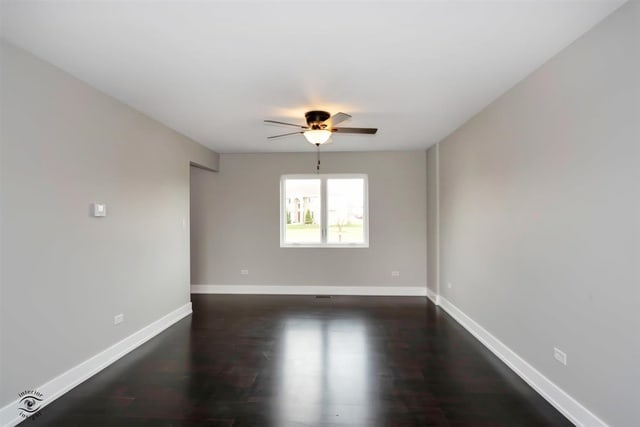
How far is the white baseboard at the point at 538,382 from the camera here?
2.07 metres

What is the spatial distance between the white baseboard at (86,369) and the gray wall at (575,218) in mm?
3857

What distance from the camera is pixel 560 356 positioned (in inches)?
90.0

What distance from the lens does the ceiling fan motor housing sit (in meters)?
3.30

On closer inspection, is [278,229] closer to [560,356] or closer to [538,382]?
[538,382]

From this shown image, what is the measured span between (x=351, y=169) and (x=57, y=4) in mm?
4535

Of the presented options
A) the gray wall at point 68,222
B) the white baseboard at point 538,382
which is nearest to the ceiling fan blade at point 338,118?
the gray wall at point 68,222

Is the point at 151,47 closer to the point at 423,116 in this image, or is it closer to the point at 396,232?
the point at 423,116

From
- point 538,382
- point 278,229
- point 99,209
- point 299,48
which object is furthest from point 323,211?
point 538,382

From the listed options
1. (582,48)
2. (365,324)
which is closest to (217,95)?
(582,48)

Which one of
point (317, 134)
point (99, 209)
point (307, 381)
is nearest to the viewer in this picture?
point (307, 381)

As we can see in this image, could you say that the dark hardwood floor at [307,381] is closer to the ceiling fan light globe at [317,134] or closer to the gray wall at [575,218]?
the gray wall at [575,218]

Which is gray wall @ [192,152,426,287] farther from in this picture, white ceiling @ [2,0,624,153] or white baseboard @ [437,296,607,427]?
white ceiling @ [2,0,624,153]

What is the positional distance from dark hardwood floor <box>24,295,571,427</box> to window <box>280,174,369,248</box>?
6.37 feet

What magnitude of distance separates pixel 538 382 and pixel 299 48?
3.20 meters
